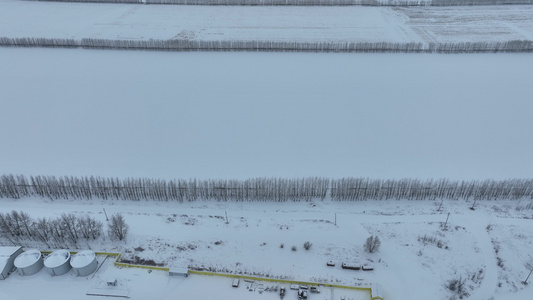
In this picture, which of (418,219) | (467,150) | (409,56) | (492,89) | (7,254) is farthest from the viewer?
(409,56)

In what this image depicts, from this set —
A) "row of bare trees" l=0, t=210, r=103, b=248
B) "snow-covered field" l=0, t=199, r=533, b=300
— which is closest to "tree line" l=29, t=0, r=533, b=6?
"snow-covered field" l=0, t=199, r=533, b=300

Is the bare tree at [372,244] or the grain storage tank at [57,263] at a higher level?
the grain storage tank at [57,263]

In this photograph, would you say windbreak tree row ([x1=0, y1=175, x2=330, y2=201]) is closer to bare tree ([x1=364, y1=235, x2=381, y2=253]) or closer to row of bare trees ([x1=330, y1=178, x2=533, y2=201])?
row of bare trees ([x1=330, y1=178, x2=533, y2=201])

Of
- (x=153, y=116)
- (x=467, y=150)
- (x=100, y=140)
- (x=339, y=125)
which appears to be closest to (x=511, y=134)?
(x=467, y=150)

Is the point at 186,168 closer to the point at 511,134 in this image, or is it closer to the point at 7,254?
the point at 7,254

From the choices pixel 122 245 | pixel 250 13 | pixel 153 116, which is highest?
pixel 250 13

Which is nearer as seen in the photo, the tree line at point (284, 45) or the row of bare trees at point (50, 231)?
the row of bare trees at point (50, 231)

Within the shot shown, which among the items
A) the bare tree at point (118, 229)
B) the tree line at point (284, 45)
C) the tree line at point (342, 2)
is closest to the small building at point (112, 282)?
the bare tree at point (118, 229)

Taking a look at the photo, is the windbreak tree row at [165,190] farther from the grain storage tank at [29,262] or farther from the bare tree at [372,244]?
the grain storage tank at [29,262]
